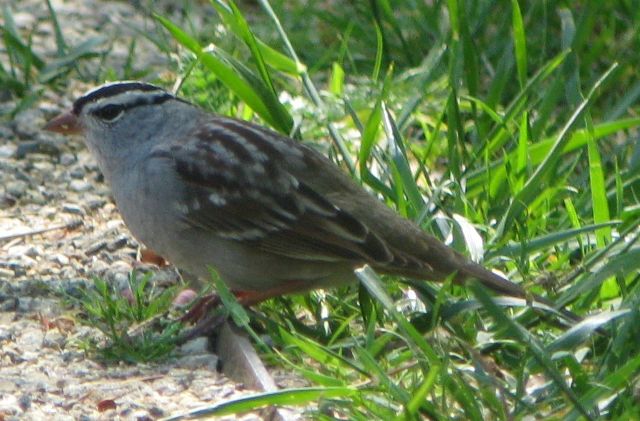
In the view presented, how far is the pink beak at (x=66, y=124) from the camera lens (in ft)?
16.5

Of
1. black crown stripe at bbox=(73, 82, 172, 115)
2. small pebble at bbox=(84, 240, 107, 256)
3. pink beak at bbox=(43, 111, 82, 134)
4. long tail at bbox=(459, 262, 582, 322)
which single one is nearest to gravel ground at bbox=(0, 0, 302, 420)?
small pebble at bbox=(84, 240, 107, 256)

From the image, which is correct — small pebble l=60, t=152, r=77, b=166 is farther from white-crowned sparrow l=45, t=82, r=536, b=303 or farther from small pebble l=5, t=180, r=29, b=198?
white-crowned sparrow l=45, t=82, r=536, b=303

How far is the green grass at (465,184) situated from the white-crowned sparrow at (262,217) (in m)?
0.13

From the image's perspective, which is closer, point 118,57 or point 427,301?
point 427,301

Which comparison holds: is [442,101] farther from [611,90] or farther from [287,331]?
[287,331]

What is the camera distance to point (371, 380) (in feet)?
11.8

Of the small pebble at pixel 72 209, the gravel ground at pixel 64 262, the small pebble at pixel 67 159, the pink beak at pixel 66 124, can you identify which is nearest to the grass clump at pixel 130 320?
the gravel ground at pixel 64 262

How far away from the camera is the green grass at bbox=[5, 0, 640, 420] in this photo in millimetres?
3531

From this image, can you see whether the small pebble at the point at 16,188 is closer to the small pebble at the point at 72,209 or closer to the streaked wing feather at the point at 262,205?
the small pebble at the point at 72,209

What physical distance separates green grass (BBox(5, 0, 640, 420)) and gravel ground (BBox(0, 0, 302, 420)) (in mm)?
298

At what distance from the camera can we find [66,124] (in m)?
5.04

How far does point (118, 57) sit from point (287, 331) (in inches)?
103

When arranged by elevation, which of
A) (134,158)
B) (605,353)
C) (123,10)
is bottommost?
(605,353)

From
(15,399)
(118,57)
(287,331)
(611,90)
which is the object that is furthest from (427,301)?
(118,57)
